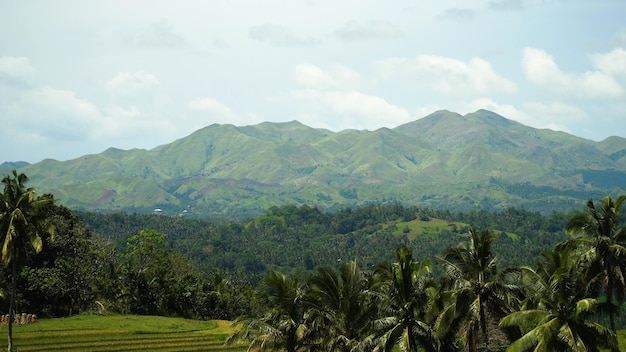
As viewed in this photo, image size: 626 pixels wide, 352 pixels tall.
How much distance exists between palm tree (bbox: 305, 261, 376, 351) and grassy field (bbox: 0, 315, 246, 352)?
30224 mm

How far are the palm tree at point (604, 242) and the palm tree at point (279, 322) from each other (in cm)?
1752

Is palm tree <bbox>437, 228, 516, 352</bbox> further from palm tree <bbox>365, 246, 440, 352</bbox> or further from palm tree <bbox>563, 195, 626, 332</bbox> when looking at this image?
palm tree <bbox>563, 195, 626, 332</bbox>

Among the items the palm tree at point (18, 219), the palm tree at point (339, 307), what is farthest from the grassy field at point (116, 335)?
the palm tree at point (339, 307)

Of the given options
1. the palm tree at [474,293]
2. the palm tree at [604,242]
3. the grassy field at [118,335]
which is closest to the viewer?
the palm tree at [474,293]

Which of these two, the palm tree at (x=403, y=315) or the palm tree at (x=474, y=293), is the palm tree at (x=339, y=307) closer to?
the palm tree at (x=403, y=315)

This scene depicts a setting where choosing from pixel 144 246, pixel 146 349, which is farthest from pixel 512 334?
pixel 144 246

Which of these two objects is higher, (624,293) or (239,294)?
(624,293)

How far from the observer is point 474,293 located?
1494 inches

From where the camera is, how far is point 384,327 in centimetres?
3747

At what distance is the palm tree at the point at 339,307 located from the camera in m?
38.9

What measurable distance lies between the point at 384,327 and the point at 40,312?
2553 inches

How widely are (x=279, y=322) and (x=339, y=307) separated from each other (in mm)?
3823

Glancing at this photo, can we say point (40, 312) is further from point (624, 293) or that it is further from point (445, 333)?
point (624, 293)

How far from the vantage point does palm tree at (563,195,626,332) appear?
4041cm
